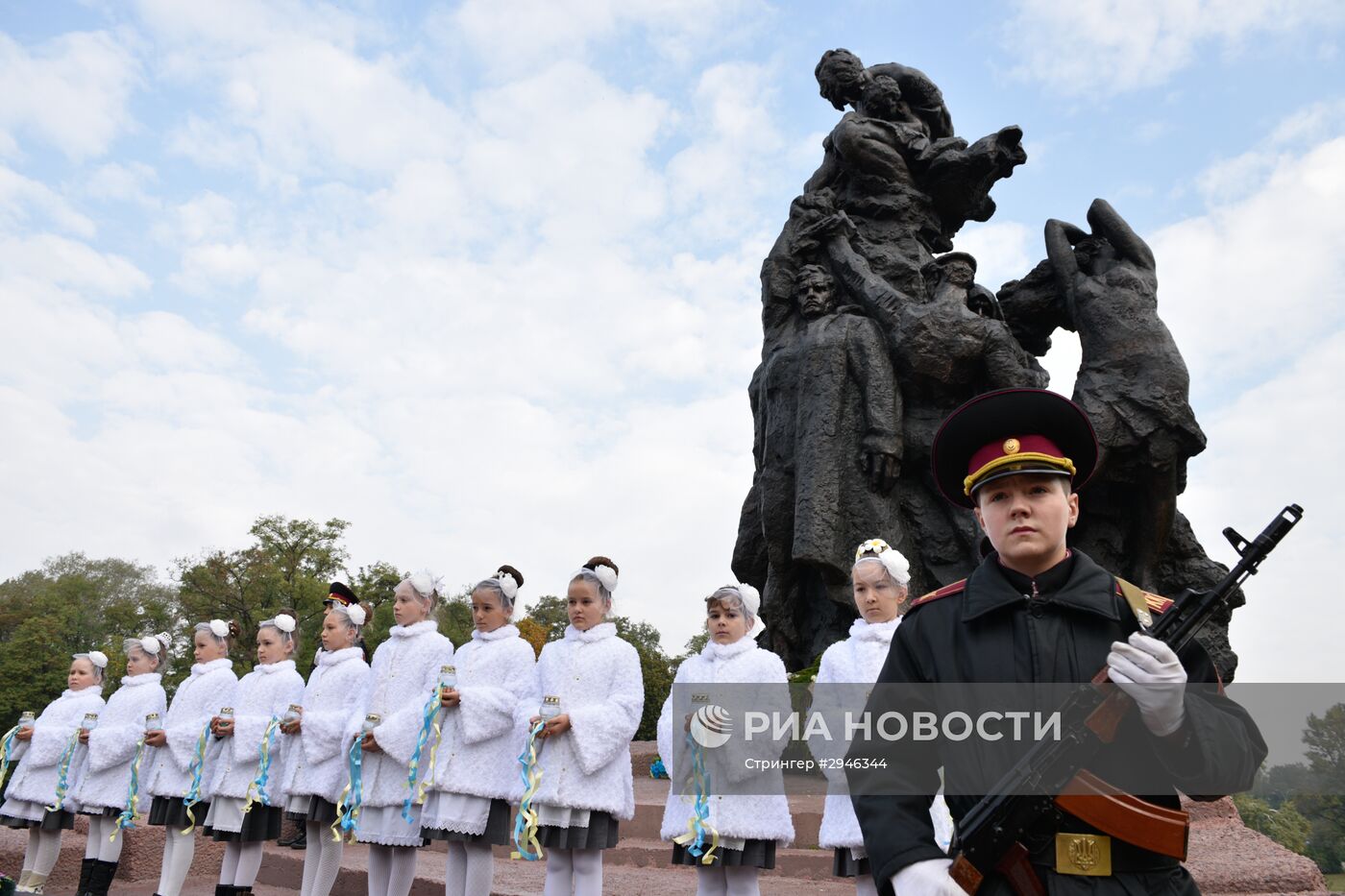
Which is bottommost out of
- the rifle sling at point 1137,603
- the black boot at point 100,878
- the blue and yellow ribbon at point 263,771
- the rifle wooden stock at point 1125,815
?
the black boot at point 100,878

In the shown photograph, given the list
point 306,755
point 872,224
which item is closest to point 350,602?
point 306,755

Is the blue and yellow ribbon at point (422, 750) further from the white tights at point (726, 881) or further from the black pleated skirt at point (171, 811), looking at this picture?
the black pleated skirt at point (171, 811)

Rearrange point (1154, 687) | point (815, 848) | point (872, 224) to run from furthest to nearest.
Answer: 1. point (872, 224)
2. point (815, 848)
3. point (1154, 687)

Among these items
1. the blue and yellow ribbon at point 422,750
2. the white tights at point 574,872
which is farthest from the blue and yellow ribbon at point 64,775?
the white tights at point 574,872

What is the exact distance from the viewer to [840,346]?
950cm

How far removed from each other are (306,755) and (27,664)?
107 feet

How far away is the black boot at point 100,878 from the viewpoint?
714 cm

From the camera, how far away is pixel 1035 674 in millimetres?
2166

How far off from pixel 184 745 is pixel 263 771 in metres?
0.95

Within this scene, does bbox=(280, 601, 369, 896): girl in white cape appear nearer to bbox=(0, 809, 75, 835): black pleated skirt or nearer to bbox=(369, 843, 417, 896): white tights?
bbox=(369, 843, 417, 896): white tights

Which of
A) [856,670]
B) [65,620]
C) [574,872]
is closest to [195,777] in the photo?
[574,872]

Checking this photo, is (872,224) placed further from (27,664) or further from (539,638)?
(27,664)

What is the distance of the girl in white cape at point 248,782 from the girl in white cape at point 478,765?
137cm

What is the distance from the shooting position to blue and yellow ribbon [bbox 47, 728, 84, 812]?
7.75 m
